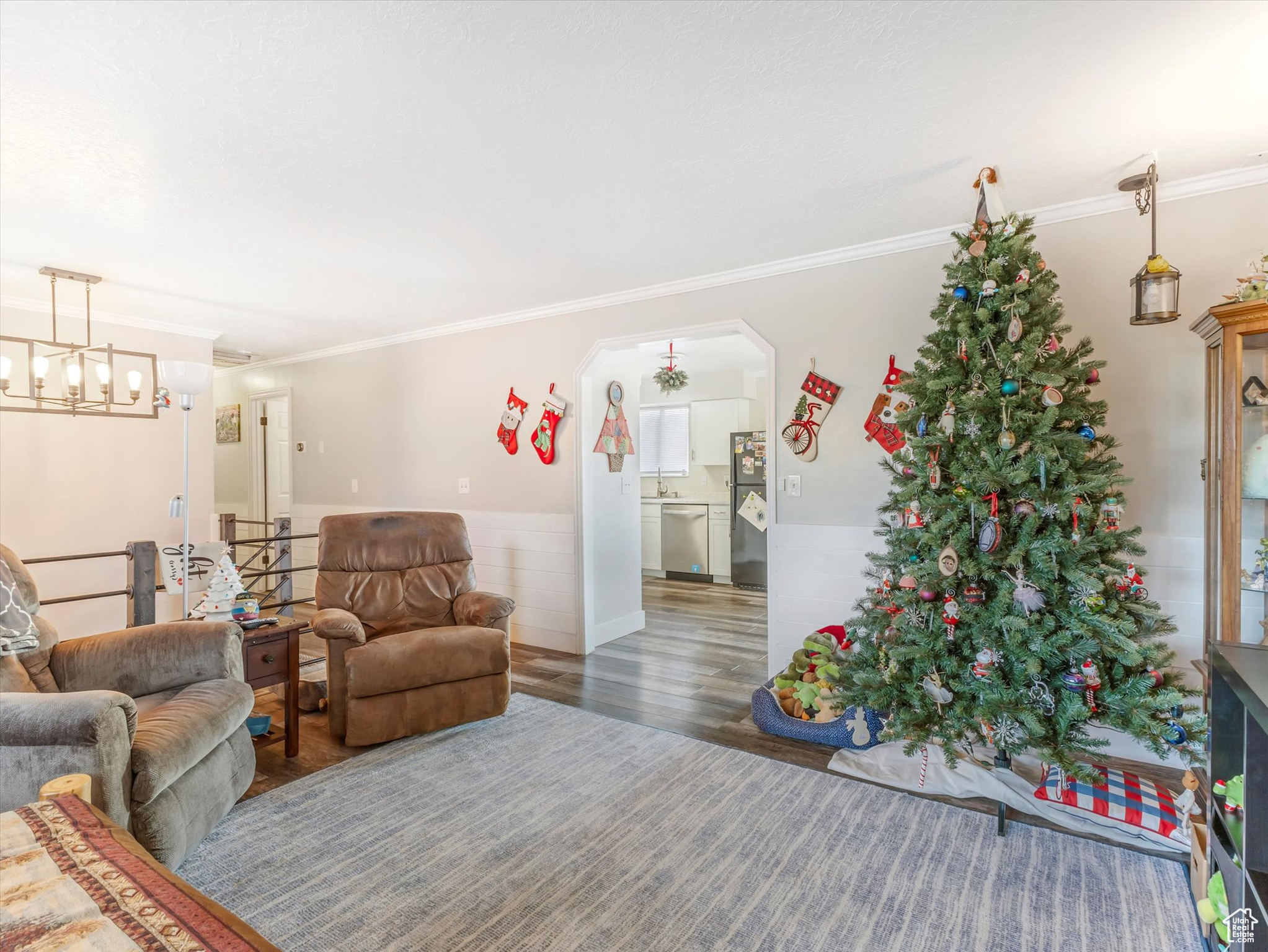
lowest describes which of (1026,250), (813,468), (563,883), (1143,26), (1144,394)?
(563,883)

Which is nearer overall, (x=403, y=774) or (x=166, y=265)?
(x=403, y=774)

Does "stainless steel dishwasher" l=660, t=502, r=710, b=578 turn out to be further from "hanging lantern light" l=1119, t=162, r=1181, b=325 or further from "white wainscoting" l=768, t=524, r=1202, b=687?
"hanging lantern light" l=1119, t=162, r=1181, b=325

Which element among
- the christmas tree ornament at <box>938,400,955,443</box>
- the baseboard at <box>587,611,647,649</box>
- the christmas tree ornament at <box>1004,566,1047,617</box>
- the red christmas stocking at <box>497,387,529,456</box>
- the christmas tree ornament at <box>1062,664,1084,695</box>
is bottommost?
the baseboard at <box>587,611,647,649</box>

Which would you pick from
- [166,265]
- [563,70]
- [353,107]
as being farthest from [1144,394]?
[166,265]

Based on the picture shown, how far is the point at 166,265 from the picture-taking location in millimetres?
3580

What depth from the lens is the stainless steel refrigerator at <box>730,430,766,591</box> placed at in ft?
21.8

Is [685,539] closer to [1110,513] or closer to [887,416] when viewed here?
[887,416]

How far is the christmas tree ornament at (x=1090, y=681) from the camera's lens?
216 centimetres

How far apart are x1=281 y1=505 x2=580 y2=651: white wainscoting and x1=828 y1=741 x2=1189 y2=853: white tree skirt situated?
7.27 ft

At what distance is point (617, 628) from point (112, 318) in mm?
4120

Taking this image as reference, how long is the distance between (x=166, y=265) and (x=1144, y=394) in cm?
476

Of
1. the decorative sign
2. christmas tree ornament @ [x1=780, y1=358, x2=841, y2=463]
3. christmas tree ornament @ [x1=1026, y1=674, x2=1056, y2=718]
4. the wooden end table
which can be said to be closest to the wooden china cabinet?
christmas tree ornament @ [x1=1026, y1=674, x2=1056, y2=718]

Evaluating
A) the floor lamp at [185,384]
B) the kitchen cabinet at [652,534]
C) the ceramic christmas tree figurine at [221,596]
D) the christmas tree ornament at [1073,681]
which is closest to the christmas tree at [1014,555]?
the christmas tree ornament at [1073,681]

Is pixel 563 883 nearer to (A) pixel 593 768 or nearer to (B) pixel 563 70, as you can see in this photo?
(A) pixel 593 768
